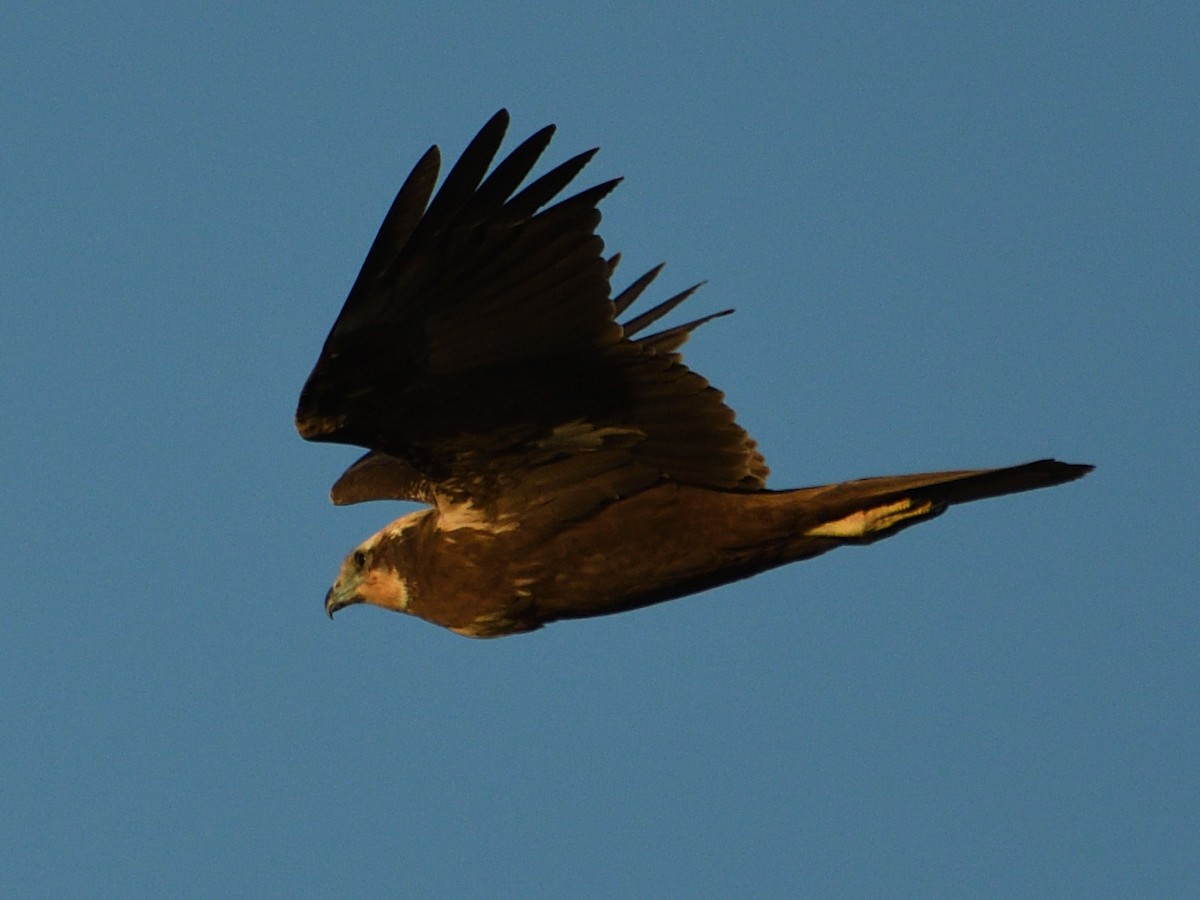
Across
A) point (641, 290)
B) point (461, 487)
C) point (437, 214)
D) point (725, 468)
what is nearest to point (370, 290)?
point (437, 214)

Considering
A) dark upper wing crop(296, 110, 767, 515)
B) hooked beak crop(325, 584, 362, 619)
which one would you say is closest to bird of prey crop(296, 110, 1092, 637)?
dark upper wing crop(296, 110, 767, 515)

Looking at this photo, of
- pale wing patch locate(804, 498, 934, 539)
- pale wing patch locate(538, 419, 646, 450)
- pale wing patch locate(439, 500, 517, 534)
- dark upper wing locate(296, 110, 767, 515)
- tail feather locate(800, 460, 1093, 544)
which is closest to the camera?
dark upper wing locate(296, 110, 767, 515)

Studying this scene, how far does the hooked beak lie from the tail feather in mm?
2230

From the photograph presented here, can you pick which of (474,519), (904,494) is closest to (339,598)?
(474,519)

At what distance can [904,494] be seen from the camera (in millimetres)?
7027

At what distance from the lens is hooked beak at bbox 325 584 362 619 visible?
838 centimetres

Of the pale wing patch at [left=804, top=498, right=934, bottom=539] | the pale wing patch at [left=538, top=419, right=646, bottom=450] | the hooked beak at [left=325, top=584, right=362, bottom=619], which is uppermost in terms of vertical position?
the pale wing patch at [left=538, top=419, right=646, bottom=450]

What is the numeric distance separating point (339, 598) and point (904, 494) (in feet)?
9.12

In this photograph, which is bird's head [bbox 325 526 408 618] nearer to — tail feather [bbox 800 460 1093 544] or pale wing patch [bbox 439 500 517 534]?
pale wing patch [bbox 439 500 517 534]

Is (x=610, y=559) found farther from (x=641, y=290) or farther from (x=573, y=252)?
(x=641, y=290)

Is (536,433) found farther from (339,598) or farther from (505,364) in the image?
(339,598)

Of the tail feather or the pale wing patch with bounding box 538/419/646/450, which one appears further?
the pale wing patch with bounding box 538/419/646/450

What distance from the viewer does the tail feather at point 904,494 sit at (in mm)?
6859

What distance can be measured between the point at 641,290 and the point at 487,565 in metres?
2.14
